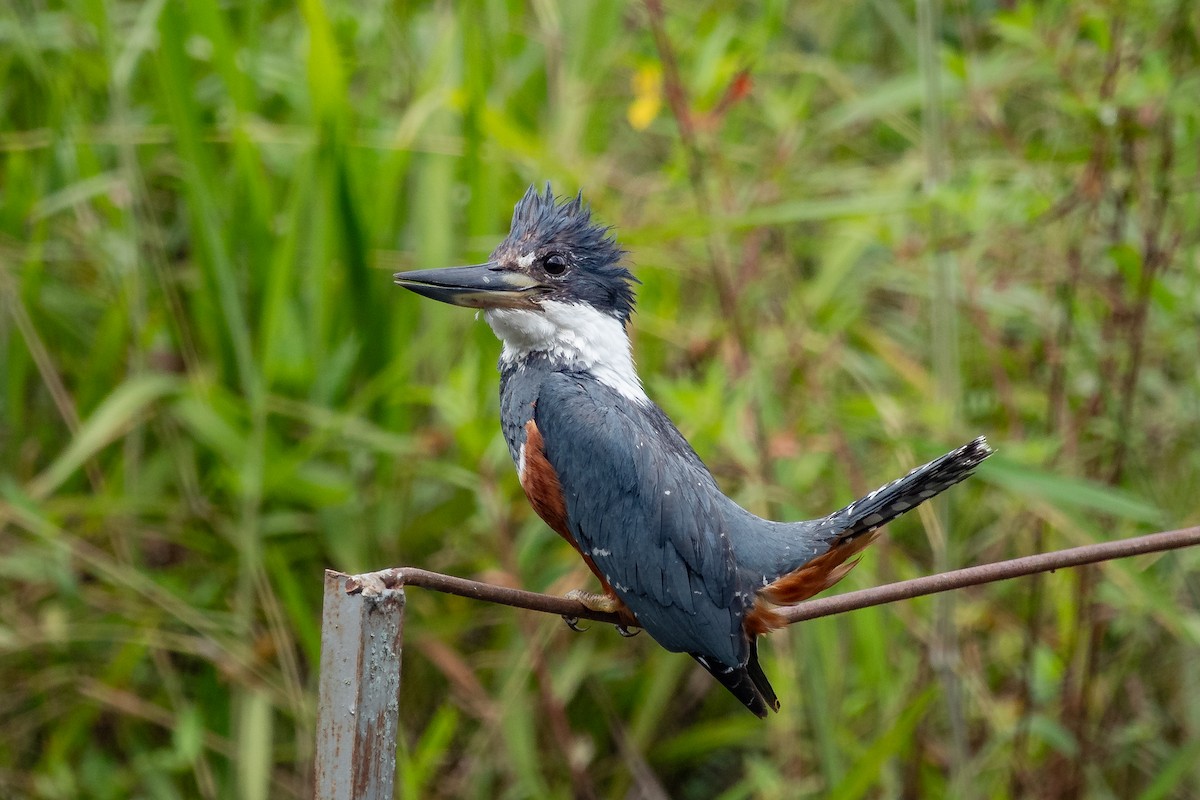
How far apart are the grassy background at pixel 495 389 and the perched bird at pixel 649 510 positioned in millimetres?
414

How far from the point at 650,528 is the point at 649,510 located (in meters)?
0.03

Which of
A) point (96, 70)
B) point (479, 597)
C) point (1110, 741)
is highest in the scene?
point (96, 70)

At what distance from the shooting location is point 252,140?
2879mm

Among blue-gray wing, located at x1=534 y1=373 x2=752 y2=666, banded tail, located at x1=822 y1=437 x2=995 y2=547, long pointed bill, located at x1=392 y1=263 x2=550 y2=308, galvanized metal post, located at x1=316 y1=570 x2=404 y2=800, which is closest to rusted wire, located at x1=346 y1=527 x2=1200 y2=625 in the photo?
galvanized metal post, located at x1=316 y1=570 x2=404 y2=800

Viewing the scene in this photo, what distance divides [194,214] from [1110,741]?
2.52m

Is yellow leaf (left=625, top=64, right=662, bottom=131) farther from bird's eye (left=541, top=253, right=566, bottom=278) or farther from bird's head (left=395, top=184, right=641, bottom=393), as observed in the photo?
bird's eye (left=541, top=253, right=566, bottom=278)

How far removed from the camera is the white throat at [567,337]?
7.04 feet

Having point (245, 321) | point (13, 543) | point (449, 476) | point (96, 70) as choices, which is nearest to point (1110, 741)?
point (449, 476)

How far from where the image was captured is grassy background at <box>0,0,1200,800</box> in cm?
268

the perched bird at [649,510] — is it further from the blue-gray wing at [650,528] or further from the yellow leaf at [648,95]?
the yellow leaf at [648,95]

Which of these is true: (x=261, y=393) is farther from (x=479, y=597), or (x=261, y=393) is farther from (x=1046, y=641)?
(x=1046, y=641)

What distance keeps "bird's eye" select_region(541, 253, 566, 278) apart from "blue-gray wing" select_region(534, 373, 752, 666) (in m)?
0.28

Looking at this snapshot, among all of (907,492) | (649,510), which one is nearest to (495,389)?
(649,510)

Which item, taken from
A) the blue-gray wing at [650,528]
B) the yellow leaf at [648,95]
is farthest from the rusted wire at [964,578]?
the yellow leaf at [648,95]
